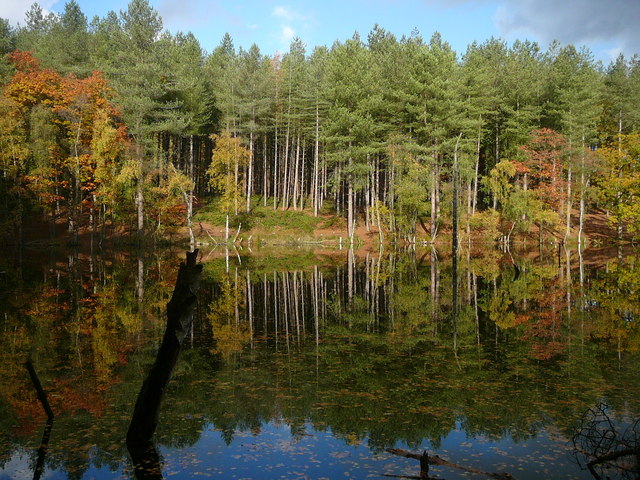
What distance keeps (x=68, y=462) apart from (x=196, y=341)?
715 cm

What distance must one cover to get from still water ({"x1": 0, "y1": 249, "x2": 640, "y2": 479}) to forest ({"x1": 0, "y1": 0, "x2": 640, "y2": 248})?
24393 millimetres

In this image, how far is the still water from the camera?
7.36m

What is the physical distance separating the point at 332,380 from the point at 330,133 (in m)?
44.0

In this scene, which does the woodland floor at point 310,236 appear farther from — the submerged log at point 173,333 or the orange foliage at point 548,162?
the submerged log at point 173,333

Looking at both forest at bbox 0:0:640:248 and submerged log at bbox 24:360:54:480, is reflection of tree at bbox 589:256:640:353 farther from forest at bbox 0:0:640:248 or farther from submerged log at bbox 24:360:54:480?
forest at bbox 0:0:640:248

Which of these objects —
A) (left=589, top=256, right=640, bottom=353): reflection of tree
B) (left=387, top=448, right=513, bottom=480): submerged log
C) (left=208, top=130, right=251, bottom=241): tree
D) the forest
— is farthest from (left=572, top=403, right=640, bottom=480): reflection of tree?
(left=208, top=130, right=251, bottom=241): tree

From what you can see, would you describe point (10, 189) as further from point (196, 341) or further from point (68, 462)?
point (68, 462)

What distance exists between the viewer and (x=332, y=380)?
10.9 meters

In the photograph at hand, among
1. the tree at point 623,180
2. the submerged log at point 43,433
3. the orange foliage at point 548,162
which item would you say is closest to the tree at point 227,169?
the orange foliage at point 548,162

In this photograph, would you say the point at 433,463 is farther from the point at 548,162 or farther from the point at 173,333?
the point at 548,162

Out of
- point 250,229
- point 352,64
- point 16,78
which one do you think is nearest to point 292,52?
point 352,64

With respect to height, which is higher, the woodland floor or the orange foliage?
the orange foliage

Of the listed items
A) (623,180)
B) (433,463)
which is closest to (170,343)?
(433,463)

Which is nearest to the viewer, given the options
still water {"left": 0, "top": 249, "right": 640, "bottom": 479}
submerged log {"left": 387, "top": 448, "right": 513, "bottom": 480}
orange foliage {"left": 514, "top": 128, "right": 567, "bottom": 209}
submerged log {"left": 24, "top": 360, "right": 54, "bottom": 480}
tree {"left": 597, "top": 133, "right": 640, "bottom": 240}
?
submerged log {"left": 387, "top": 448, "right": 513, "bottom": 480}
